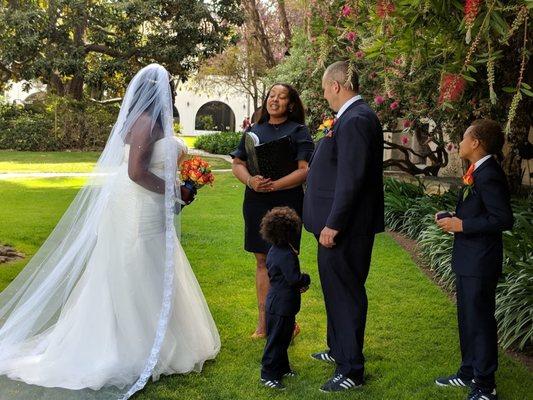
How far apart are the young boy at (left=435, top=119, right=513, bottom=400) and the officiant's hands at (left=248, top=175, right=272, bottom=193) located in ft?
4.63

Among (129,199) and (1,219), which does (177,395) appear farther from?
(1,219)

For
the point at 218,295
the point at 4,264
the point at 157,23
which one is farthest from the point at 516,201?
the point at 157,23

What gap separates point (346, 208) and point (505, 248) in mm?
2875

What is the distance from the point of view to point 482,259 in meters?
3.84

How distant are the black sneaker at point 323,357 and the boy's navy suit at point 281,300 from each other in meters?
0.59


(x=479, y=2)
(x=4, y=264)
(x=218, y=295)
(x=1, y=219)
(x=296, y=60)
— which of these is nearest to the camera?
(x=479, y=2)

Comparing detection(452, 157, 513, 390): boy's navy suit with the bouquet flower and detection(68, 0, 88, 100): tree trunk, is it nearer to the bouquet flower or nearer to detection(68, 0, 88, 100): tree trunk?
the bouquet flower

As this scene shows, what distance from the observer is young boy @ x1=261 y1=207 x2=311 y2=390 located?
4164 mm

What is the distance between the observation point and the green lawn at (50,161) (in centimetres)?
1939

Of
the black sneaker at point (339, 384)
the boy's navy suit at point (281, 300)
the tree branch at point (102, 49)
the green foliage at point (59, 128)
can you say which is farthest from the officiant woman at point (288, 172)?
the green foliage at point (59, 128)

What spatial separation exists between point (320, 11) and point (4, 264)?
550 centimetres

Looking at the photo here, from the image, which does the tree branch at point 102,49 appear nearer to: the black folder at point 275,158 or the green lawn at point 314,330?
the green lawn at point 314,330

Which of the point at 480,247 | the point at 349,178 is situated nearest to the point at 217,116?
the point at 349,178

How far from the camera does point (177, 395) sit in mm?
4090
